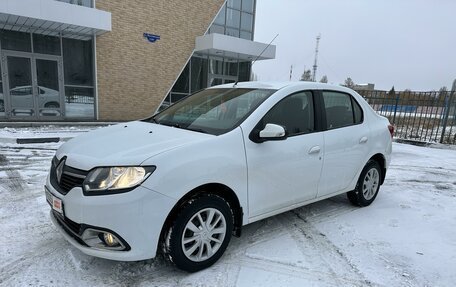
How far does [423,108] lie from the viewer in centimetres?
1279

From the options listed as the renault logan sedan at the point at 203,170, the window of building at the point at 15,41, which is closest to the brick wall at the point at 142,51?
the window of building at the point at 15,41

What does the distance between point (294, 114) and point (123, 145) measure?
189 centimetres

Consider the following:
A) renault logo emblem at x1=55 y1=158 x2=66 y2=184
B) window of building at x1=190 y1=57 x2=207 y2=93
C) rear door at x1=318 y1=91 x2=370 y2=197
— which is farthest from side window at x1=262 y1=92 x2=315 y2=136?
window of building at x1=190 y1=57 x2=207 y2=93

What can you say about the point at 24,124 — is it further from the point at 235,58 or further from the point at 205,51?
Answer: the point at 235,58

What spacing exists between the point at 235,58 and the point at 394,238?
1553cm

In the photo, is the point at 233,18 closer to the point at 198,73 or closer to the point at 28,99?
the point at 198,73

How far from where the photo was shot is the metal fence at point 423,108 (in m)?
11.5

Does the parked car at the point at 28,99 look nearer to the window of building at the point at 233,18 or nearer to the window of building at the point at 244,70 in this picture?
the window of building at the point at 233,18

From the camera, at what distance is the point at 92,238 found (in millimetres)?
2654

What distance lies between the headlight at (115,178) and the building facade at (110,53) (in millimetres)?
10441

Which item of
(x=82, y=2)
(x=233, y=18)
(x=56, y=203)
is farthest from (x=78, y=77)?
(x=56, y=203)

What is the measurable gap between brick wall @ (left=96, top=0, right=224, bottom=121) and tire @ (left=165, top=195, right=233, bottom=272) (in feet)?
40.9

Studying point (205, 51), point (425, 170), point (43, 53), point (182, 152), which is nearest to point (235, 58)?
point (205, 51)

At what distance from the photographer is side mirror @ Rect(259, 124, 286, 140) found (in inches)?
123
